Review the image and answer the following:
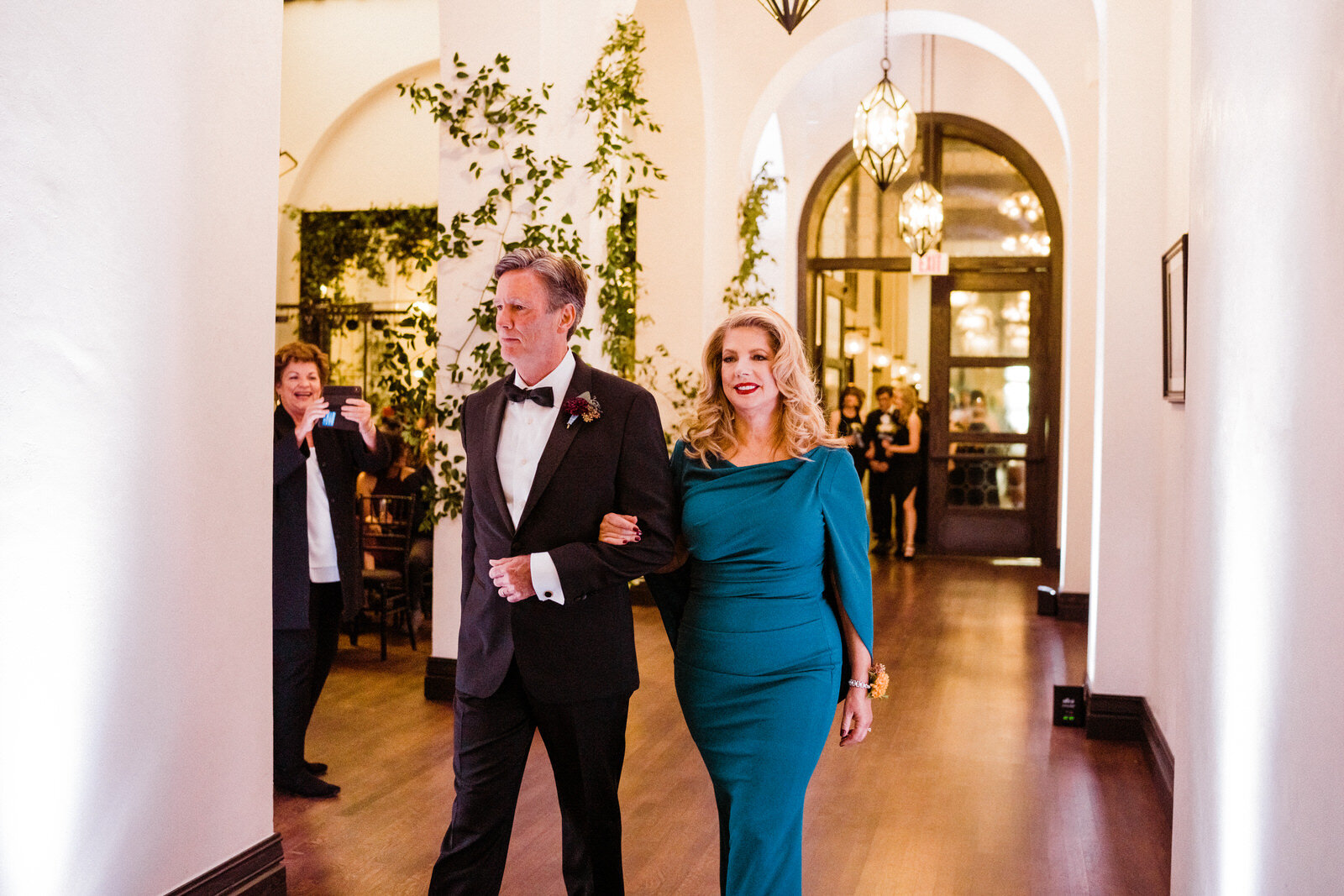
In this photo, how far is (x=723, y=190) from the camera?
356 inches

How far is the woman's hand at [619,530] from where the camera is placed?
2484 mm

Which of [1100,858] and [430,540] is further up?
[430,540]

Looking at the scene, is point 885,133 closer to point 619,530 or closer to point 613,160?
point 613,160

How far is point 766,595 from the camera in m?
2.53

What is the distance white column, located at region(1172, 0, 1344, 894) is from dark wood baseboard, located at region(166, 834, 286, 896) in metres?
2.40

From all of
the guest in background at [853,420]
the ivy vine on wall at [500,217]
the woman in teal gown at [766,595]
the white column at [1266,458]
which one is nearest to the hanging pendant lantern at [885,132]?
the ivy vine on wall at [500,217]

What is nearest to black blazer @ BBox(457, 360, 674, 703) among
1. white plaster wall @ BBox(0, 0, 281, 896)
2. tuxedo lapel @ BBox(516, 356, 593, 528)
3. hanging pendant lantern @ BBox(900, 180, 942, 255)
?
tuxedo lapel @ BBox(516, 356, 593, 528)

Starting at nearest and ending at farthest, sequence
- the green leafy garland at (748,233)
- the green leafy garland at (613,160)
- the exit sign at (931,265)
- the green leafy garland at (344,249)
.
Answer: the green leafy garland at (613,160) → the green leafy garland at (748,233) → the exit sign at (931,265) → the green leafy garland at (344,249)

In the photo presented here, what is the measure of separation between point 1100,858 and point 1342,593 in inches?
99.3

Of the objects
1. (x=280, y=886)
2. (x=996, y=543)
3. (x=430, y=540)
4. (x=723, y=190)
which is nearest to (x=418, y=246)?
(x=723, y=190)

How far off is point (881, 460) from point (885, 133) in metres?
4.73

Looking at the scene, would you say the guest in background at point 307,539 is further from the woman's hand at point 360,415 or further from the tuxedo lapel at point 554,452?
the tuxedo lapel at point 554,452

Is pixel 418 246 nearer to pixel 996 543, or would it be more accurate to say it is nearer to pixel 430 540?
pixel 430 540

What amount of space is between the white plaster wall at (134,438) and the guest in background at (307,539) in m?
0.91
